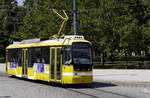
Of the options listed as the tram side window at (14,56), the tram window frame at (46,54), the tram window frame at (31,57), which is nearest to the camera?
the tram window frame at (46,54)

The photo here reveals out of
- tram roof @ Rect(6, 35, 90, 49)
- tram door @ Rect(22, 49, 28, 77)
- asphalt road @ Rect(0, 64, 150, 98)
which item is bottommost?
asphalt road @ Rect(0, 64, 150, 98)

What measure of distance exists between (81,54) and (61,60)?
45.7 inches

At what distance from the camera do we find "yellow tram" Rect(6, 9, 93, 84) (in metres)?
19.8

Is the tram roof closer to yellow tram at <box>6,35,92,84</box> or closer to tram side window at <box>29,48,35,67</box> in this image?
yellow tram at <box>6,35,92,84</box>

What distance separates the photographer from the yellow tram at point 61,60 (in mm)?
19781

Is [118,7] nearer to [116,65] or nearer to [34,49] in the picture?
[116,65]

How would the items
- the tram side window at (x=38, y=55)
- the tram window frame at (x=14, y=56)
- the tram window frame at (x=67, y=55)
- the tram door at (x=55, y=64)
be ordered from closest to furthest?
the tram window frame at (x=67, y=55) < the tram door at (x=55, y=64) < the tram side window at (x=38, y=55) < the tram window frame at (x=14, y=56)

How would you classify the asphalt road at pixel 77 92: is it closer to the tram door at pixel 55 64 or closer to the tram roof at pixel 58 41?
the tram door at pixel 55 64

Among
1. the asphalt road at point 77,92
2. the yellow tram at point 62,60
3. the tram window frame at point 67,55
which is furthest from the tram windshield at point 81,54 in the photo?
the asphalt road at point 77,92

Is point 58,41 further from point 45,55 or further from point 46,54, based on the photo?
point 45,55

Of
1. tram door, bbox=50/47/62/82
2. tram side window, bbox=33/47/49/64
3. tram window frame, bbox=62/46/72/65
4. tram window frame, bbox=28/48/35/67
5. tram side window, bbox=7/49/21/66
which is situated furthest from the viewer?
tram side window, bbox=7/49/21/66

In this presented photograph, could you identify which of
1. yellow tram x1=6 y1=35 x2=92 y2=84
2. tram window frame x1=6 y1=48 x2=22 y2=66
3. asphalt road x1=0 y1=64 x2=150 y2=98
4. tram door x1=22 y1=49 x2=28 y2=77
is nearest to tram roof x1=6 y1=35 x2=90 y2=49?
yellow tram x1=6 y1=35 x2=92 y2=84

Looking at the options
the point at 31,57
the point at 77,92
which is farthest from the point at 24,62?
the point at 77,92

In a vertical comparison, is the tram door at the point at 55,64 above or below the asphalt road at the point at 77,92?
above
